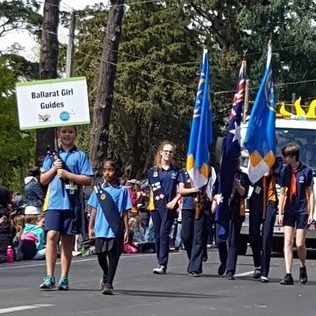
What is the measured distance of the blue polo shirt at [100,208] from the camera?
11.4 m

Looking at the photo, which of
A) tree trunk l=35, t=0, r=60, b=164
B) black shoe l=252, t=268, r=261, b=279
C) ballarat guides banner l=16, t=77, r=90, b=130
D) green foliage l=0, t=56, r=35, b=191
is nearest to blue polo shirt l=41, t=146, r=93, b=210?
black shoe l=252, t=268, r=261, b=279

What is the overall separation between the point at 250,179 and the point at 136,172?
125ft

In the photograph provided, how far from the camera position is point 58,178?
1124 centimetres

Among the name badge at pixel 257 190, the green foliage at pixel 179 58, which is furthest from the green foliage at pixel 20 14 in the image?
the name badge at pixel 257 190

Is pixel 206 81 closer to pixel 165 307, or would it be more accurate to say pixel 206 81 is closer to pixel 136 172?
pixel 165 307

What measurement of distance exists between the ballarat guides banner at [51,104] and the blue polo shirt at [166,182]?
1.55 m

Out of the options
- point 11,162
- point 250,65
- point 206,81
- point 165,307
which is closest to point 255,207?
point 206,81

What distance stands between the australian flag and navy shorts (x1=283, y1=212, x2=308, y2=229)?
835 mm

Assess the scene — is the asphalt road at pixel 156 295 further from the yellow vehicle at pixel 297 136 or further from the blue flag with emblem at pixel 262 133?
the yellow vehicle at pixel 297 136

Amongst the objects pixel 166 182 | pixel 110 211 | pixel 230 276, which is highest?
pixel 166 182

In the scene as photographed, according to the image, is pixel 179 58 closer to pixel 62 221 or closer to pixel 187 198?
pixel 187 198

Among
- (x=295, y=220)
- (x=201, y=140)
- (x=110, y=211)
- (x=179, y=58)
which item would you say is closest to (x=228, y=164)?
(x=201, y=140)

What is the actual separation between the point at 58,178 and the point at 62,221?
18.7 inches

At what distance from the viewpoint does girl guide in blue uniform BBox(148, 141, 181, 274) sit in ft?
46.3
